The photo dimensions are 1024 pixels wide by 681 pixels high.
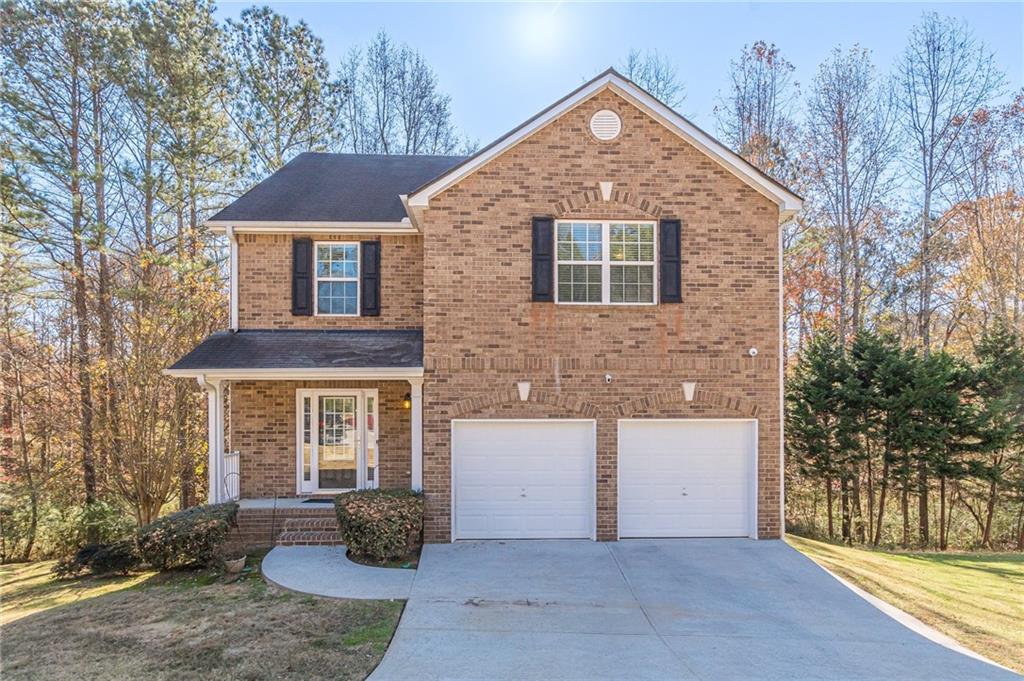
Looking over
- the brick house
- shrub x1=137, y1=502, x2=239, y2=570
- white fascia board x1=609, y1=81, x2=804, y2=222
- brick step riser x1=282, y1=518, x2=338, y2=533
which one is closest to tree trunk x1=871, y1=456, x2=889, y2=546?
the brick house

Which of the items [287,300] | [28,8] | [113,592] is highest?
[28,8]

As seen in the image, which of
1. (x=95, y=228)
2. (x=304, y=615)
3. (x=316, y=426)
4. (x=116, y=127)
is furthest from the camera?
(x=116, y=127)

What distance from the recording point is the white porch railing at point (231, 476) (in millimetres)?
10442

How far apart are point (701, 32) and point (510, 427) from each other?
11.1 metres

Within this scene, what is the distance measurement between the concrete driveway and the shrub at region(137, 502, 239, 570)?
331 cm

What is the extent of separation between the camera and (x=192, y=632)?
251 inches

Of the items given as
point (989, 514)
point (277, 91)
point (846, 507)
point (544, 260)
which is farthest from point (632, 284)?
point (277, 91)

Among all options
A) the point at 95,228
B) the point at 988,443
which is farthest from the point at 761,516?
the point at 95,228

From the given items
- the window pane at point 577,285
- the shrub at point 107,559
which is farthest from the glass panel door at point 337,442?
the window pane at point 577,285

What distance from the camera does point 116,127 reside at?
16.3 metres

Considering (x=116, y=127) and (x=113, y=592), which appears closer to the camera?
(x=113, y=592)

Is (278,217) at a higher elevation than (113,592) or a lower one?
higher

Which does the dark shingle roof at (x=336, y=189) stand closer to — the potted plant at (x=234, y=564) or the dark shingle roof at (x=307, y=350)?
the dark shingle roof at (x=307, y=350)

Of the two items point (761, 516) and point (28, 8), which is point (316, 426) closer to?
point (761, 516)
